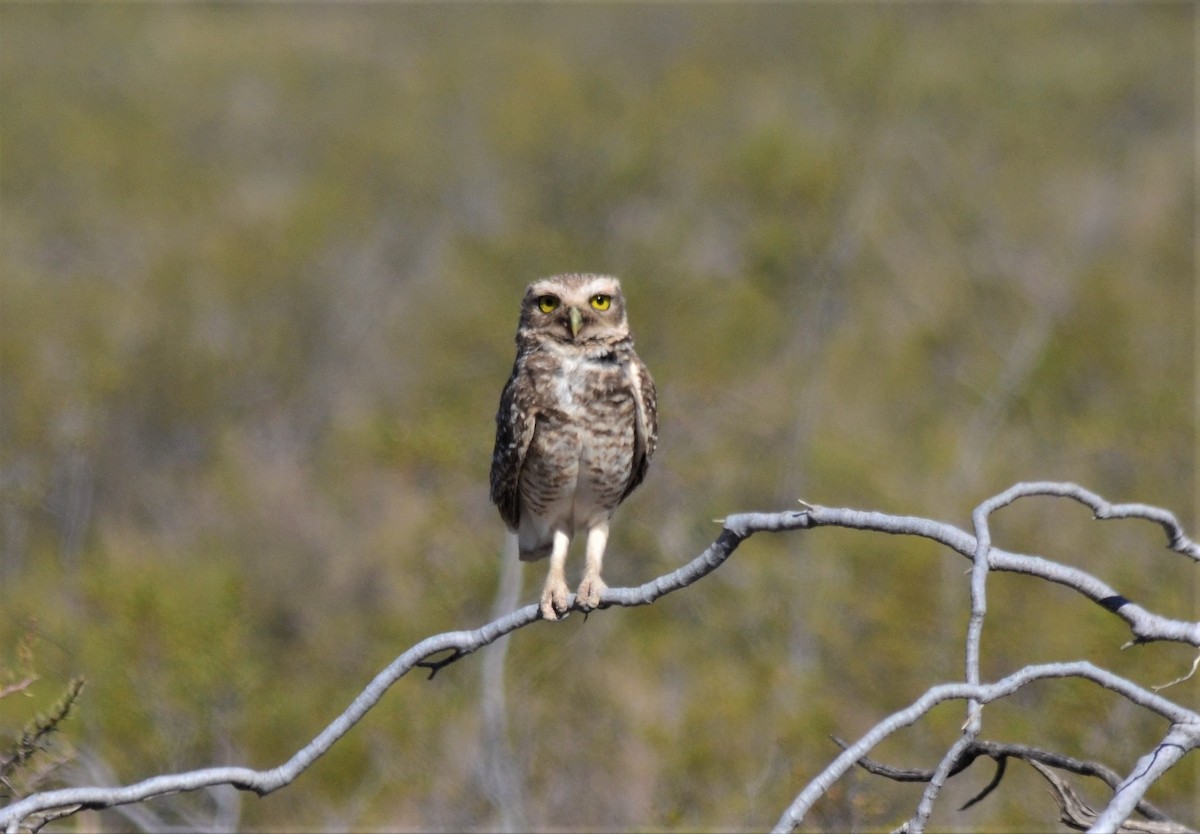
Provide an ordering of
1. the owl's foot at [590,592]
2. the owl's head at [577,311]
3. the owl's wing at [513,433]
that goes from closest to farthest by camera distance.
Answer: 1. the owl's foot at [590,592]
2. the owl's head at [577,311]
3. the owl's wing at [513,433]

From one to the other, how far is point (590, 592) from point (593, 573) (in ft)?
0.92

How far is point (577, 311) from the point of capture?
5.53 m

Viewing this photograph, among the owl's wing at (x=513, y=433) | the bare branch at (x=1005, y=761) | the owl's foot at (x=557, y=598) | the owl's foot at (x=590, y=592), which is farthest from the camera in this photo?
the owl's wing at (x=513, y=433)

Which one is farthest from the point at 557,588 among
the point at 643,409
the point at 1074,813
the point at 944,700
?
the point at 944,700

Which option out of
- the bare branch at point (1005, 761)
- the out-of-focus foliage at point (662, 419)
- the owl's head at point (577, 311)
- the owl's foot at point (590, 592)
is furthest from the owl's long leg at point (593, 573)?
the out-of-focus foliage at point (662, 419)

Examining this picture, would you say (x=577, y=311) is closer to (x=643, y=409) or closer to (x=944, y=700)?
(x=643, y=409)

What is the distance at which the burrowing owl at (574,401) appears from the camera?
18.4 feet

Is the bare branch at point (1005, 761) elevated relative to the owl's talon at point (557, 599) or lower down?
lower down

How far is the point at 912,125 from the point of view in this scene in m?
21.5

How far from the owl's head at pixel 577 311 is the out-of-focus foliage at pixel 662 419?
9.98 ft

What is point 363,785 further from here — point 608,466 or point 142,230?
point 142,230

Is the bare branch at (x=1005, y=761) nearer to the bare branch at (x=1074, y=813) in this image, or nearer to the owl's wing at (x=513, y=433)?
the bare branch at (x=1074, y=813)

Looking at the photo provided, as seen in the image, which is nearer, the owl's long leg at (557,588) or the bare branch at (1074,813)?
the bare branch at (1074,813)

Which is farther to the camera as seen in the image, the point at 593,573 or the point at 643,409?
the point at 643,409
